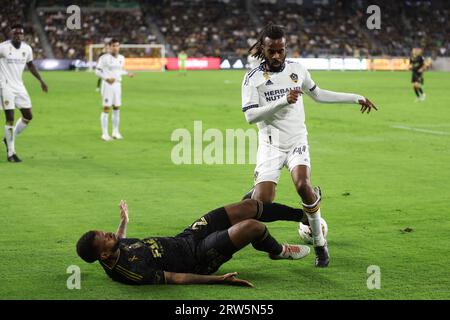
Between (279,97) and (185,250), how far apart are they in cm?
222

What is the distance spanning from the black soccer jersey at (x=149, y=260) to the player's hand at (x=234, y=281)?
39 cm

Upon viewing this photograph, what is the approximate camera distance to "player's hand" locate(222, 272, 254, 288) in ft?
24.9

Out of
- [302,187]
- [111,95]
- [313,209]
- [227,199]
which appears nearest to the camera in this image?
[302,187]

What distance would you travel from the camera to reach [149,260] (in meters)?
7.63

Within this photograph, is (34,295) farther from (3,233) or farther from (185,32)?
(185,32)

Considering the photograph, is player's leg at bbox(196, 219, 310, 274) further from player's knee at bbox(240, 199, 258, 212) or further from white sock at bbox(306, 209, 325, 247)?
white sock at bbox(306, 209, 325, 247)

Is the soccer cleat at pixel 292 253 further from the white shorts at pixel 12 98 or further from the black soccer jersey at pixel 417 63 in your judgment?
the black soccer jersey at pixel 417 63

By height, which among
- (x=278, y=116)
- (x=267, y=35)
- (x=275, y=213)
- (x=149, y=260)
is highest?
(x=267, y=35)

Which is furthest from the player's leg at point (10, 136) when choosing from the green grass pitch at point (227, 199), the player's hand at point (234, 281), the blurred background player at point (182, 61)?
the blurred background player at point (182, 61)

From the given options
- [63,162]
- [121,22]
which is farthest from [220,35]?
[63,162]

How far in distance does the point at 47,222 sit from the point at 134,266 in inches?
146

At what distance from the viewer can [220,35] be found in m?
74.6

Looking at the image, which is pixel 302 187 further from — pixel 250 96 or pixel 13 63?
pixel 13 63

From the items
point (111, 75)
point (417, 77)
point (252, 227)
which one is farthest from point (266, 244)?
point (417, 77)
